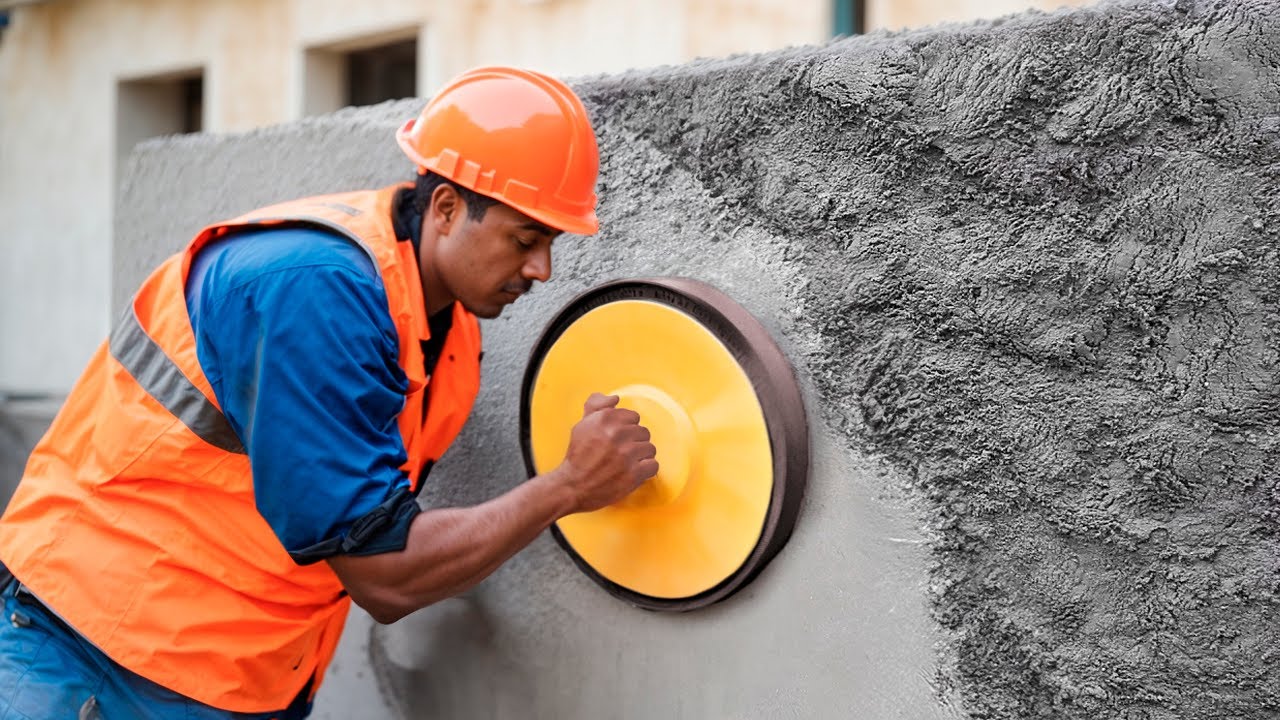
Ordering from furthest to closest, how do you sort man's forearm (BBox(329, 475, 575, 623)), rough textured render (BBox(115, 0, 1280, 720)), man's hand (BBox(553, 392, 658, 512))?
man's hand (BBox(553, 392, 658, 512)) < man's forearm (BBox(329, 475, 575, 623)) < rough textured render (BBox(115, 0, 1280, 720))

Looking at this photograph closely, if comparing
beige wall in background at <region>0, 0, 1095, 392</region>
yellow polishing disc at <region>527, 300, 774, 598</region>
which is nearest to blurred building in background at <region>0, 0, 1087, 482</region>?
beige wall in background at <region>0, 0, 1095, 392</region>

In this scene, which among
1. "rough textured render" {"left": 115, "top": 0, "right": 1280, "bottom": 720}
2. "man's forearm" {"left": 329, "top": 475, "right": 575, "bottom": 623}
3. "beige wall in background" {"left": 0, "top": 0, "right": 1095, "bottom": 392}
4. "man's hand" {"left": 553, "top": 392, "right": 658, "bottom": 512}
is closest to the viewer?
"rough textured render" {"left": 115, "top": 0, "right": 1280, "bottom": 720}

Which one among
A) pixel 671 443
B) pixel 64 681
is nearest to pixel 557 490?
pixel 671 443

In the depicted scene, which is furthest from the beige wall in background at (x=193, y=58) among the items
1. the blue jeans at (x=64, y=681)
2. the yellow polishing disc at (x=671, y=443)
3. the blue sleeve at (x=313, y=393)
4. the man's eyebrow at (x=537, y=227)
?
the blue jeans at (x=64, y=681)

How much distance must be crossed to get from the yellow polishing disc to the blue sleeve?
0.42 meters

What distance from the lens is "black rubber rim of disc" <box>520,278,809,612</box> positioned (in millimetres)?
1837

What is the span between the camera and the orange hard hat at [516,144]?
181 cm

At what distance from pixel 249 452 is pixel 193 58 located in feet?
27.9

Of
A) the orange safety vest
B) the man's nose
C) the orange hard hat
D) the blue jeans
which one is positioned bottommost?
the blue jeans

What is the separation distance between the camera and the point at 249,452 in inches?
65.1

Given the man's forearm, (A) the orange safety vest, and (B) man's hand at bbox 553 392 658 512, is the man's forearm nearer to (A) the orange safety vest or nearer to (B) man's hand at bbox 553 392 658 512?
(B) man's hand at bbox 553 392 658 512

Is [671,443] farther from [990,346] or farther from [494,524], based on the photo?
[990,346]

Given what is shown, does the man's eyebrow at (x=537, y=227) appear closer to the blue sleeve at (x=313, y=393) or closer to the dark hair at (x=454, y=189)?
the dark hair at (x=454, y=189)

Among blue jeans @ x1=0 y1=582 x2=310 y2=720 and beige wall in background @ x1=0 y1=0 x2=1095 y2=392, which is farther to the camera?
beige wall in background @ x1=0 y1=0 x2=1095 y2=392
